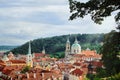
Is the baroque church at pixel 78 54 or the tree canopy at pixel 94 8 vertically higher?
the tree canopy at pixel 94 8

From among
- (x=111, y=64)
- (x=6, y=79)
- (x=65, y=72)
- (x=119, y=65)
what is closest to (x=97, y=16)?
(x=119, y=65)

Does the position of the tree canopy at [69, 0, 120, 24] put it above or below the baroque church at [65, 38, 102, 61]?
above

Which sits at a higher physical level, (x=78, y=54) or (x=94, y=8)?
(x=94, y=8)

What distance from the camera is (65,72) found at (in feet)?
339

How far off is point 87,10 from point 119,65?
79.5 feet

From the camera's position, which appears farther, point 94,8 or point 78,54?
point 78,54

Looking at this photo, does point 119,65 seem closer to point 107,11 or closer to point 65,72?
point 107,11

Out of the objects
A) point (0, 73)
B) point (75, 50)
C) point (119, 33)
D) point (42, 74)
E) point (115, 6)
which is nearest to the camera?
point (115, 6)

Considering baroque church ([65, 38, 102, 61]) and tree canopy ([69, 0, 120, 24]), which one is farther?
baroque church ([65, 38, 102, 61])

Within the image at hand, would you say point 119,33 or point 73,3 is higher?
point 73,3

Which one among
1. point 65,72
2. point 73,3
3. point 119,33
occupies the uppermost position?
point 73,3

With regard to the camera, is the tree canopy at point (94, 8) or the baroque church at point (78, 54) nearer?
the tree canopy at point (94, 8)

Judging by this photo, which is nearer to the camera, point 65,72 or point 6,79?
point 6,79

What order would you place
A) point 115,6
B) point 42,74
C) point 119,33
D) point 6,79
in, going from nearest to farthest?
point 115,6 → point 119,33 → point 42,74 → point 6,79
